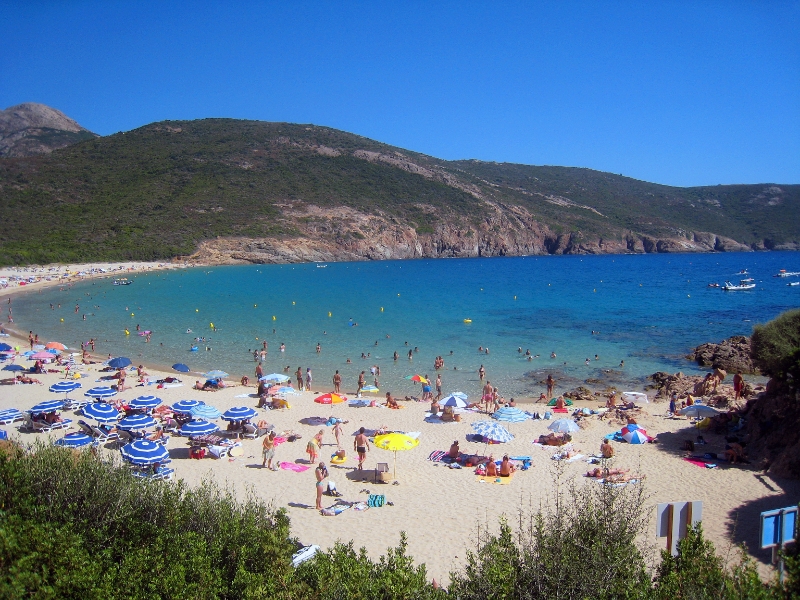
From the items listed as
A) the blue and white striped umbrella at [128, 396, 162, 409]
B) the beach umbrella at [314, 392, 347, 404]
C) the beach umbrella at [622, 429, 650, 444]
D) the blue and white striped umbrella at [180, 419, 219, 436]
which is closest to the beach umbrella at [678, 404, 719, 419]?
the beach umbrella at [622, 429, 650, 444]

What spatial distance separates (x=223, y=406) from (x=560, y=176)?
191302mm

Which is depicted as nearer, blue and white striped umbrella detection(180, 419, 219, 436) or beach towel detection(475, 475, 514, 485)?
beach towel detection(475, 475, 514, 485)

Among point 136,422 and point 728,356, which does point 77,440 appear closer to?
point 136,422

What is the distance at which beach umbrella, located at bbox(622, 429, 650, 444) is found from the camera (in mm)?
15586

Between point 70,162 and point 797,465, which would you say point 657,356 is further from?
point 70,162

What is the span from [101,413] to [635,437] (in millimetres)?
15366

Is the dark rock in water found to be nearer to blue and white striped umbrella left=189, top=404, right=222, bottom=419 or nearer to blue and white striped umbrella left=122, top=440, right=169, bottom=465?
blue and white striped umbrella left=189, top=404, right=222, bottom=419

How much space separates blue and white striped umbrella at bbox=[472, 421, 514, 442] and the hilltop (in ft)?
247

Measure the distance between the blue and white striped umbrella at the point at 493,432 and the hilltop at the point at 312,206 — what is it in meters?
75.3

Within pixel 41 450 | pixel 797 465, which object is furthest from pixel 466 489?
→ pixel 41 450

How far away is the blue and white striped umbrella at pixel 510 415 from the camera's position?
17844mm

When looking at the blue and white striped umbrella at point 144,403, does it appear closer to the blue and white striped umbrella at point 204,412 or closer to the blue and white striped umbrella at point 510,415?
the blue and white striped umbrella at point 204,412

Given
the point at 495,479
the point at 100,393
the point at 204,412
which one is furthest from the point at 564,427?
the point at 100,393

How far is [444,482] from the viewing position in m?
13.0
